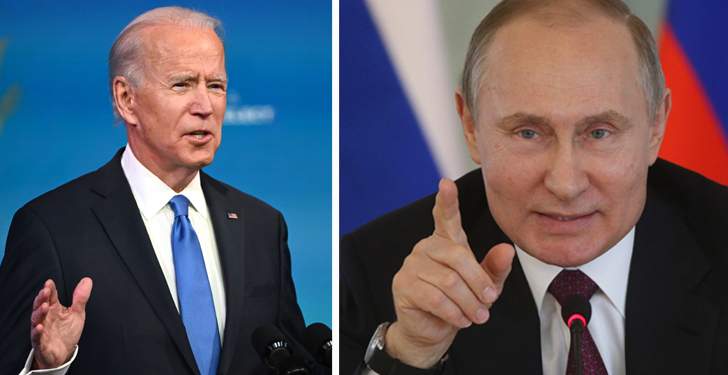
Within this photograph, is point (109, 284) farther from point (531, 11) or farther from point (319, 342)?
point (531, 11)

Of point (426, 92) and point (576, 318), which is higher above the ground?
point (426, 92)

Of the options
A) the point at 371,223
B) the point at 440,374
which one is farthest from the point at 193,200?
the point at 440,374

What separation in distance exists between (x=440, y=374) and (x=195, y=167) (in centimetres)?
120

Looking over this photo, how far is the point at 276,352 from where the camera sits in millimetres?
2252

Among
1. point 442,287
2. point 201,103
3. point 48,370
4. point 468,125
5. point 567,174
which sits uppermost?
point 201,103

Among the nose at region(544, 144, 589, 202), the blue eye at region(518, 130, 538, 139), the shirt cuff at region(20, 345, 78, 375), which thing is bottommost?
the shirt cuff at region(20, 345, 78, 375)

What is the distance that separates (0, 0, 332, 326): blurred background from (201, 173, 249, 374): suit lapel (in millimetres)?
84

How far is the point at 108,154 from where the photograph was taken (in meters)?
2.54

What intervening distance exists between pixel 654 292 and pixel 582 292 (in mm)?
239

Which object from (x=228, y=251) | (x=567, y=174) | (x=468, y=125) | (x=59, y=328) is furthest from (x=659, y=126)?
(x=59, y=328)

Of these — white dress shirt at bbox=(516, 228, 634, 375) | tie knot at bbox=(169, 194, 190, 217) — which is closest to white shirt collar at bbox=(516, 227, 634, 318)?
white dress shirt at bbox=(516, 228, 634, 375)

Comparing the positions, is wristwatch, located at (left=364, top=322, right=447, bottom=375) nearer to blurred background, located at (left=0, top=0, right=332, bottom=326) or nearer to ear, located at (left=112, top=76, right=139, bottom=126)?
blurred background, located at (left=0, top=0, right=332, bottom=326)

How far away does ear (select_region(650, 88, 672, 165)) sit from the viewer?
2.16 m

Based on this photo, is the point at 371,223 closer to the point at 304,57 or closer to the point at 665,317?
the point at 304,57
